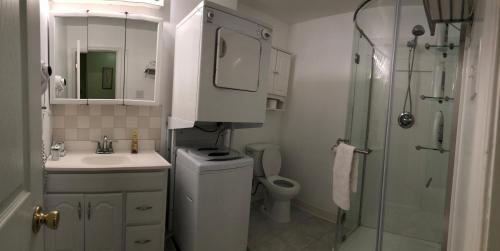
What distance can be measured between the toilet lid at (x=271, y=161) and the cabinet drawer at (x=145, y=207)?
1402 millimetres

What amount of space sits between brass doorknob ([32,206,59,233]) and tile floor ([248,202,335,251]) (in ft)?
6.06

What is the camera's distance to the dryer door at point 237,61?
5.97 ft

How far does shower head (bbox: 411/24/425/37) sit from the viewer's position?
1.88 meters

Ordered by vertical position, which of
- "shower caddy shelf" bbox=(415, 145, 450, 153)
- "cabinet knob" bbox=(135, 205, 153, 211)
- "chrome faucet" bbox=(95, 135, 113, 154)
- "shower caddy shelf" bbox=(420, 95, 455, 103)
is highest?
"shower caddy shelf" bbox=(420, 95, 455, 103)

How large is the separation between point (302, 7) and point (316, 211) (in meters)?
2.35

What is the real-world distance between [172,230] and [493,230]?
2204mm

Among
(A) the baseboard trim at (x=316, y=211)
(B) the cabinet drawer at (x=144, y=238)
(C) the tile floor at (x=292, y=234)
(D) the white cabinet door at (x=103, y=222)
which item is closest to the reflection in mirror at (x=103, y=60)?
(D) the white cabinet door at (x=103, y=222)

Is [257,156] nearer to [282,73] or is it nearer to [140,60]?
[282,73]

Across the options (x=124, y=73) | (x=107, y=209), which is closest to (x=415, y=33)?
(x=124, y=73)

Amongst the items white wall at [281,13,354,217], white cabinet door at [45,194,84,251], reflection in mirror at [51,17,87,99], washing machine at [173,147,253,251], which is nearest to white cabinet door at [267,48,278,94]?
white wall at [281,13,354,217]

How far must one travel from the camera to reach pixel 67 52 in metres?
1.95

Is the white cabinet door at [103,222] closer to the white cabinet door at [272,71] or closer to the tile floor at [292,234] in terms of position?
the tile floor at [292,234]

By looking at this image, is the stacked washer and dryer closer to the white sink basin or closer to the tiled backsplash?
the tiled backsplash

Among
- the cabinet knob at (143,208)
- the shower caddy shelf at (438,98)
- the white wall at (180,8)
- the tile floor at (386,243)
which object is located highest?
the white wall at (180,8)
